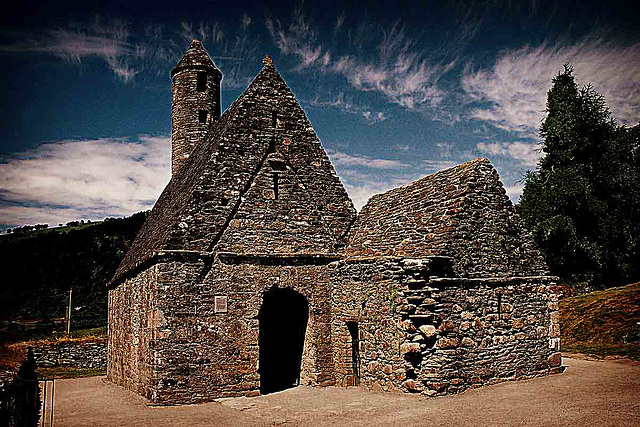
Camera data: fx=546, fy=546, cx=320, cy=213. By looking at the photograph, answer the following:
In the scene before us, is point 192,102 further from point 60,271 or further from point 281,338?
point 60,271

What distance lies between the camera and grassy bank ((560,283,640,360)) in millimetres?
16269

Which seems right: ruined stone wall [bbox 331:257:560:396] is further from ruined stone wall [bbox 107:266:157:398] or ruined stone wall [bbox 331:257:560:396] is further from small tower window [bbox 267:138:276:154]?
ruined stone wall [bbox 107:266:157:398]

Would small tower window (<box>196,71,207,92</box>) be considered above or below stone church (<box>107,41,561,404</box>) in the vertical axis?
above

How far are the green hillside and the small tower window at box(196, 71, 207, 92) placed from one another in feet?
44.7

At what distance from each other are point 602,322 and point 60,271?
29685mm

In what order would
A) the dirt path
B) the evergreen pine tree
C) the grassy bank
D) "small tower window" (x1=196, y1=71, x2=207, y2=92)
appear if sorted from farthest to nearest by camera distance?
1. the evergreen pine tree
2. "small tower window" (x1=196, y1=71, x2=207, y2=92)
3. the grassy bank
4. the dirt path

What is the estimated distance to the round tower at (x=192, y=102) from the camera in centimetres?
2109

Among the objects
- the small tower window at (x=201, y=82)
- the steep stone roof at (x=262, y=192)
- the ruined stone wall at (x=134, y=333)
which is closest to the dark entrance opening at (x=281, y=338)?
the steep stone roof at (x=262, y=192)

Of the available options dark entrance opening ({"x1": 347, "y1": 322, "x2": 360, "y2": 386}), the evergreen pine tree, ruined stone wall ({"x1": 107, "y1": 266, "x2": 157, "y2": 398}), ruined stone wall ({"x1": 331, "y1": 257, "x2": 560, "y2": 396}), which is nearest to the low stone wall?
ruined stone wall ({"x1": 107, "y1": 266, "x2": 157, "y2": 398})

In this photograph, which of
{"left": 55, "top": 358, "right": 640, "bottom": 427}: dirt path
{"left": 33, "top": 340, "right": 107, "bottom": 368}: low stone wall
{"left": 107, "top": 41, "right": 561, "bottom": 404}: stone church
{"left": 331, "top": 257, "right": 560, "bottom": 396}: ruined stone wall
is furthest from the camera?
{"left": 33, "top": 340, "right": 107, "bottom": 368}: low stone wall

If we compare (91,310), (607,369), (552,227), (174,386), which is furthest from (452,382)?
(91,310)

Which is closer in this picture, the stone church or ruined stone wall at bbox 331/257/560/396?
ruined stone wall at bbox 331/257/560/396

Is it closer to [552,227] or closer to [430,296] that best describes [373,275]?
[430,296]

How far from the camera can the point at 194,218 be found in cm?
1270
